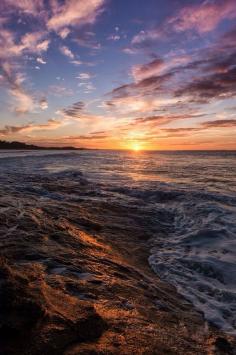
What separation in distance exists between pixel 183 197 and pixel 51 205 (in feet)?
19.2

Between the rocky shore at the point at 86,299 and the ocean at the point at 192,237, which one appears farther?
the ocean at the point at 192,237

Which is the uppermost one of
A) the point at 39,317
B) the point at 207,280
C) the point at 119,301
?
the point at 39,317

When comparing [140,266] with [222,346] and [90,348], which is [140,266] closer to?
[222,346]

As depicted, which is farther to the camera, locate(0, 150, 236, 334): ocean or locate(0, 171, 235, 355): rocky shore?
locate(0, 150, 236, 334): ocean

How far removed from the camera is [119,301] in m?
3.66

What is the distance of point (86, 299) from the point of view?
11.5 feet

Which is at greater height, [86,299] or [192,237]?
[86,299]

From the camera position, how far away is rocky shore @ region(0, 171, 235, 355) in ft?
8.52

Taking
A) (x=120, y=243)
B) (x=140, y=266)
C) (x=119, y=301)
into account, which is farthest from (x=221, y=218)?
(x=119, y=301)

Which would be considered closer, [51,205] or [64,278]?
[64,278]

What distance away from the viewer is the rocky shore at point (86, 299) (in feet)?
8.52

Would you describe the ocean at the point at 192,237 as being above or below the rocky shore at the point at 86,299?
below

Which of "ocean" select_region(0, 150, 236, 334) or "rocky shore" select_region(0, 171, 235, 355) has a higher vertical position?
"rocky shore" select_region(0, 171, 235, 355)

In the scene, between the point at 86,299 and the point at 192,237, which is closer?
the point at 86,299
